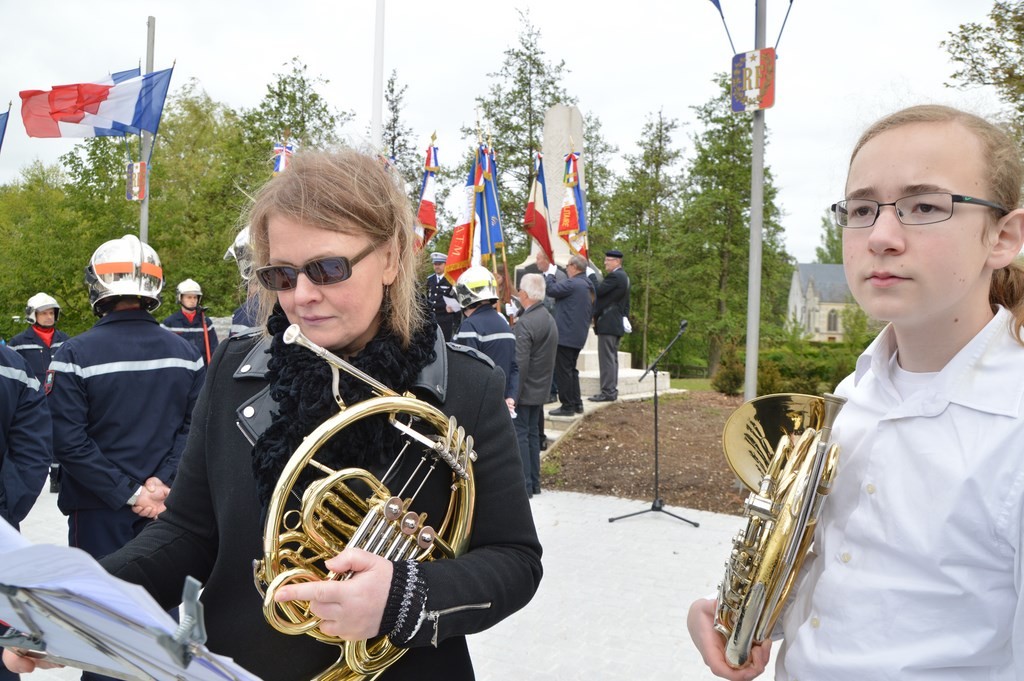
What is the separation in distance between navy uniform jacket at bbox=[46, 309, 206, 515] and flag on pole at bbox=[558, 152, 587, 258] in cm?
1136

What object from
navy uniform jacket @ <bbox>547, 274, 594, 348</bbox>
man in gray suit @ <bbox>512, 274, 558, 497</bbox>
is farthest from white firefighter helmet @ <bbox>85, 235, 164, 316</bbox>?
navy uniform jacket @ <bbox>547, 274, 594, 348</bbox>

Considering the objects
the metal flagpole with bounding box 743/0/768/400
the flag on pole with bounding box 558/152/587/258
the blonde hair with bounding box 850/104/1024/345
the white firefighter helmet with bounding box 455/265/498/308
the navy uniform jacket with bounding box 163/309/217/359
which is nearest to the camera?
the blonde hair with bounding box 850/104/1024/345

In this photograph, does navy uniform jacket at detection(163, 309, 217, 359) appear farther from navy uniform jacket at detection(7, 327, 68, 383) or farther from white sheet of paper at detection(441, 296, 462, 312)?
white sheet of paper at detection(441, 296, 462, 312)

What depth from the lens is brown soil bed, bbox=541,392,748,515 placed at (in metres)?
8.34

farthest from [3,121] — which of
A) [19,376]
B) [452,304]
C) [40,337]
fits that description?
[452,304]

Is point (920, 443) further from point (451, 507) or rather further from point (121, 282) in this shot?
point (121, 282)

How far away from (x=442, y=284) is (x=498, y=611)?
9.12m

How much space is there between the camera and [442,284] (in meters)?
10.5

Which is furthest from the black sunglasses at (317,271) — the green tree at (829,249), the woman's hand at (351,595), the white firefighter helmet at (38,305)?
the green tree at (829,249)

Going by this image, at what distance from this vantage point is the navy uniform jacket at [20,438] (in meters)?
3.46

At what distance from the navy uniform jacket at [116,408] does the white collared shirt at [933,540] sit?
3526mm

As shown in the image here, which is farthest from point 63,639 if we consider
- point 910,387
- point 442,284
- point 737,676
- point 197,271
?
point 197,271

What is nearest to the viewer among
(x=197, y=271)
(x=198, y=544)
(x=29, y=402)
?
(x=198, y=544)

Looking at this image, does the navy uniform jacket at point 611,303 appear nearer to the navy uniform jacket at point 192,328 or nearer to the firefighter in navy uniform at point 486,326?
the firefighter in navy uniform at point 486,326
